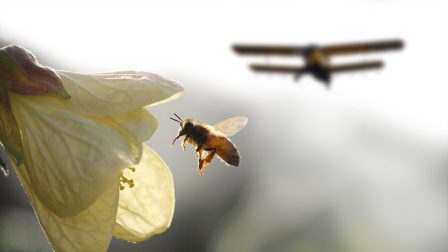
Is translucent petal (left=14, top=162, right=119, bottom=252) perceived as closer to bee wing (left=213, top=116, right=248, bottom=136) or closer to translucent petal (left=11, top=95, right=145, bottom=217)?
translucent petal (left=11, top=95, right=145, bottom=217)

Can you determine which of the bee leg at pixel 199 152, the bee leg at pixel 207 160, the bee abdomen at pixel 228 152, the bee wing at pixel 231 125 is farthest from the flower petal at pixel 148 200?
the bee wing at pixel 231 125

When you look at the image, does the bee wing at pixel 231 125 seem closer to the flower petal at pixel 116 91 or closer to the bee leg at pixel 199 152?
the bee leg at pixel 199 152

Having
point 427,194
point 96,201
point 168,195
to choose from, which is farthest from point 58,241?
point 427,194

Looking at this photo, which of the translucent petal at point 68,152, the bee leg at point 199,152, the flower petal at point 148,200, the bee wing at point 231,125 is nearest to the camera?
the translucent petal at point 68,152

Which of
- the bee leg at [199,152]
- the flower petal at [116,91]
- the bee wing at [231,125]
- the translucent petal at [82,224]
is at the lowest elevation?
the translucent petal at [82,224]

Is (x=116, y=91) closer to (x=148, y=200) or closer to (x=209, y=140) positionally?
(x=148, y=200)

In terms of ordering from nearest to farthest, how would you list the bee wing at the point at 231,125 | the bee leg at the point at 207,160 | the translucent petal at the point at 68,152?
the translucent petal at the point at 68,152 < the bee leg at the point at 207,160 < the bee wing at the point at 231,125

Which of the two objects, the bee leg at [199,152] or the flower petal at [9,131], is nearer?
the flower petal at [9,131]

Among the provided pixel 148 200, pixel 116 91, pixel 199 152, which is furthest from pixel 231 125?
pixel 116 91
